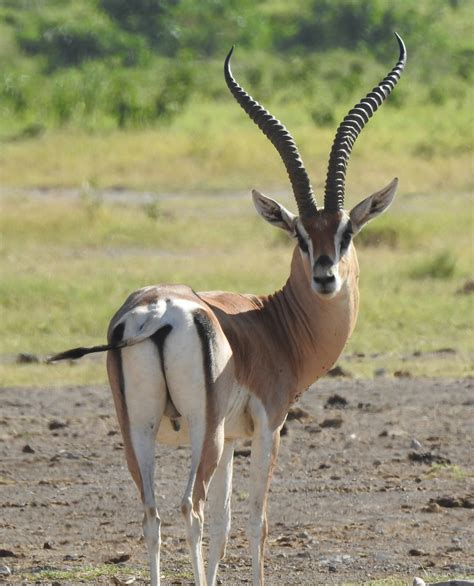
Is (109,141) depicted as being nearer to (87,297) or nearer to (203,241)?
(203,241)

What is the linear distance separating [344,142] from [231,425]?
1.40 m

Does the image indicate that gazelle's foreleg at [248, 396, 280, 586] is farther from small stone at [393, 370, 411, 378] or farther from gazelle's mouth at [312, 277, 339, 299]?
small stone at [393, 370, 411, 378]

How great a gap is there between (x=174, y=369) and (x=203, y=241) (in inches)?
486

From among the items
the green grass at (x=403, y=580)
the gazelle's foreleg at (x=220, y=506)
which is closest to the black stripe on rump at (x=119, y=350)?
the gazelle's foreleg at (x=220, y=506)

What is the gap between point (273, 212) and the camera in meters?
6.82

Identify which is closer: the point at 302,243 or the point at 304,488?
the point at 302,243

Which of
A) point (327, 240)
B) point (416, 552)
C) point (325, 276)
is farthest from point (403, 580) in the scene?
point (327, 240)

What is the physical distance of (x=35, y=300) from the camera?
14211 millimetres

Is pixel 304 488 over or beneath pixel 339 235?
beneath

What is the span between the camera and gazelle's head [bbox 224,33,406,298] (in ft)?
20.9

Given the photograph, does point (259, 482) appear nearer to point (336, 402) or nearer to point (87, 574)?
point (87, 574)

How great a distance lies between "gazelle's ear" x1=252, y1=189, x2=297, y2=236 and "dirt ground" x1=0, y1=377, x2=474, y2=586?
1526mm

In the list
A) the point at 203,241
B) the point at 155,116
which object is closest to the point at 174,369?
the point at 203,241

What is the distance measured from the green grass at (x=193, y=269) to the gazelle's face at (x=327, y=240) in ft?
16.8
